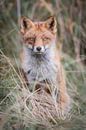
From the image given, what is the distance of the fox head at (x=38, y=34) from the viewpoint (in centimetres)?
748

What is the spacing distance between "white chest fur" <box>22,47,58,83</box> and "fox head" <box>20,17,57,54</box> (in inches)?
8.0

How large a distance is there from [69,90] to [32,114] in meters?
1.88

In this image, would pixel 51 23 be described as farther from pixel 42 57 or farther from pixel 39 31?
pixel 42 57

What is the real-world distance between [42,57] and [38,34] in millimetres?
450

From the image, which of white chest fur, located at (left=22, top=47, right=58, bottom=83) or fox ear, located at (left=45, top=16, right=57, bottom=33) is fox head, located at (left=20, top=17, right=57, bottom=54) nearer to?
fox ear, located at (left=45, top=16, right=57, bottom=33)

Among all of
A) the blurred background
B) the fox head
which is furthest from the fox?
the blurred background

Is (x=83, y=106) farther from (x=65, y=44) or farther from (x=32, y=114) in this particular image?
(x=65, y=44)

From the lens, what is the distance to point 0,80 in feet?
24.8

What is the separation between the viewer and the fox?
7.65 m

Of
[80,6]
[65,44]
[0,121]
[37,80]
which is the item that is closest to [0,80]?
[37,80]

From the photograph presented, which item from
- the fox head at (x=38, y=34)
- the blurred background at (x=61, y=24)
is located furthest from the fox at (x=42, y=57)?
the blurred background at (x=61, y=24)

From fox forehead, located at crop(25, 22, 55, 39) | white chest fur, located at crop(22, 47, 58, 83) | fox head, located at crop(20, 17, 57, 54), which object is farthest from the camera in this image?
white chest fur, located at crop(22, 47, 58, 83)

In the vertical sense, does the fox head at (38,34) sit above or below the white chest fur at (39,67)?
above

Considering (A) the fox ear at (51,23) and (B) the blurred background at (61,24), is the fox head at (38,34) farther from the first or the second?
(B) the blurred background at (61,24)
